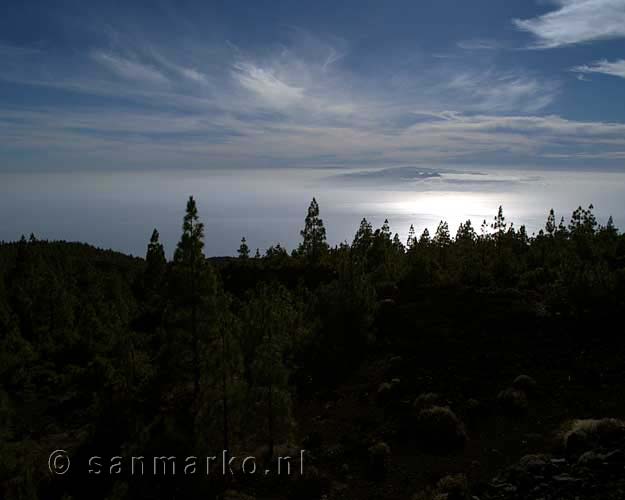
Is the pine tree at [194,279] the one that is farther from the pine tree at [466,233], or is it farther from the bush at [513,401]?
the pine tree at [466,233]

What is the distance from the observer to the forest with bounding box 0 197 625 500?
15.4 meters

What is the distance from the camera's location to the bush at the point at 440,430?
66.0 feet

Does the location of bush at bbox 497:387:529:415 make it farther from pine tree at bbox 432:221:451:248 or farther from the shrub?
pine tree at bbox 432:221:451:248

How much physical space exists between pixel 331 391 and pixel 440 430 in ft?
33.0

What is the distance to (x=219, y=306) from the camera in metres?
18.2

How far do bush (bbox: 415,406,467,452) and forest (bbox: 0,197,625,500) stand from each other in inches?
3.3

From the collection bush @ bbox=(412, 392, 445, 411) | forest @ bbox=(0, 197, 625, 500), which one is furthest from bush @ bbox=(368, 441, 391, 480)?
bush @ bbox=(412, 392, 445, 411)

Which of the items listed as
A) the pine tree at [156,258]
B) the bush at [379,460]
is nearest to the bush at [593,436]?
the bush at [379,460]

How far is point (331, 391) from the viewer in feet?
97.3

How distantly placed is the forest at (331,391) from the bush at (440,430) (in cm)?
8

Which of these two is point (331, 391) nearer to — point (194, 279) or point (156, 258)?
point (194, 279)

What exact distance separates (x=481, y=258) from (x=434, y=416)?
170 feet

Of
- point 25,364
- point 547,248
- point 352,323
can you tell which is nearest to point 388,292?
point 352,323

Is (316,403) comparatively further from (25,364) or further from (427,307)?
(25,364)
